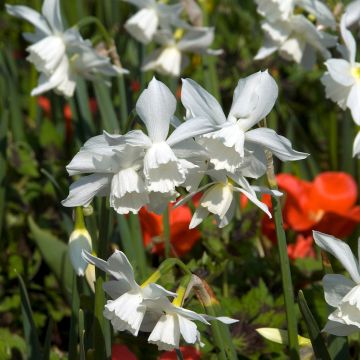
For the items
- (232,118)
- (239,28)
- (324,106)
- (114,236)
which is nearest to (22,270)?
(114,236)

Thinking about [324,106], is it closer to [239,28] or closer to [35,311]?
[239,28]

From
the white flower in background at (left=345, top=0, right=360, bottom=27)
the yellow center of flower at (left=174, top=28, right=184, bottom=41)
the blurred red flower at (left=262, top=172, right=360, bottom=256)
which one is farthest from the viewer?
the yellow center of flower at (left=174, top=28, right=184, bottom=41)

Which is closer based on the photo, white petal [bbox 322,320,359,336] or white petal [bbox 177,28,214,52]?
white petal [bbox 322,320,359,336]

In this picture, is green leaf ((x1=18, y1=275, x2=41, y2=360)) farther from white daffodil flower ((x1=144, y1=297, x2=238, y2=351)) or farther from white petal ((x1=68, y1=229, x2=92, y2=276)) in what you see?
→ white daffodil flower ((x1=144, y1=297, x2=238, y2=351))

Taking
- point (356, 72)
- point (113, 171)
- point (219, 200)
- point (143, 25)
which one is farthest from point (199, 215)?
point (143, 25)

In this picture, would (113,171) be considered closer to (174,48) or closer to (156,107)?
(156,107)

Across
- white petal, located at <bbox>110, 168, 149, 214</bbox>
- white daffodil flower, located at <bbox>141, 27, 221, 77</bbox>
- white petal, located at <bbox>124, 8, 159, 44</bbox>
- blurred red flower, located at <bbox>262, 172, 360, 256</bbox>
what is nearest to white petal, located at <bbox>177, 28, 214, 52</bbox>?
white daffodil flower, located at <bbox>141, 27, 221, 77</bbox>
